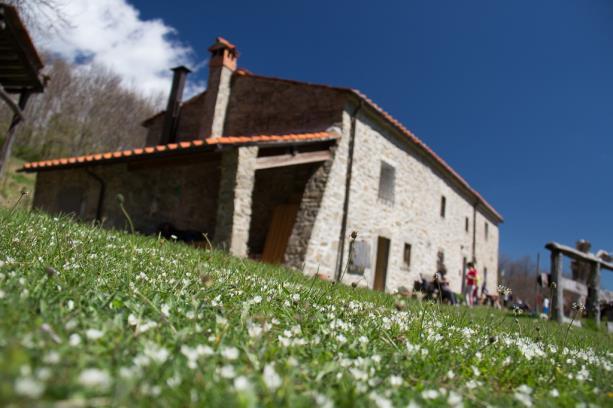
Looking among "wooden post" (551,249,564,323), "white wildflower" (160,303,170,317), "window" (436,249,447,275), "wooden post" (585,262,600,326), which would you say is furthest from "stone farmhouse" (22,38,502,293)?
"white wildflower" (160,303,170,317)

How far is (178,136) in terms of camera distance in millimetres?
14328

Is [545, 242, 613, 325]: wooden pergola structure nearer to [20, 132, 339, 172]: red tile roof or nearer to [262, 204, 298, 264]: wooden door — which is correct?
[20, 132, 339, 172]: red tile roof

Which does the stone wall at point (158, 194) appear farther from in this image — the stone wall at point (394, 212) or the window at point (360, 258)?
the window at point (360, 258)

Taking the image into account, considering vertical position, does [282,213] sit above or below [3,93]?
below

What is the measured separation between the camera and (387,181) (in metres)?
13.2

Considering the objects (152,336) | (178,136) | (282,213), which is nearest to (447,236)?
(282,213)

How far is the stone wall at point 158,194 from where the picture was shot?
1070 centimetres

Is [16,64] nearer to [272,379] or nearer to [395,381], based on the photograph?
[272,379]

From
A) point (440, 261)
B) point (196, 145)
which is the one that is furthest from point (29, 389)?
point (440, 261)

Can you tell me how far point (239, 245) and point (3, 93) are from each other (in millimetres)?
5840

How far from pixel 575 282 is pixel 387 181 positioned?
5885 millimetres

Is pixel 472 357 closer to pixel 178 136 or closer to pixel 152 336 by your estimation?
pixel 152 336

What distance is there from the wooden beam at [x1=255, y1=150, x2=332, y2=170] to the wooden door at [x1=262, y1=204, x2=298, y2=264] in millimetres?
1440

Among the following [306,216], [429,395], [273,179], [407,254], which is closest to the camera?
[429,395]
